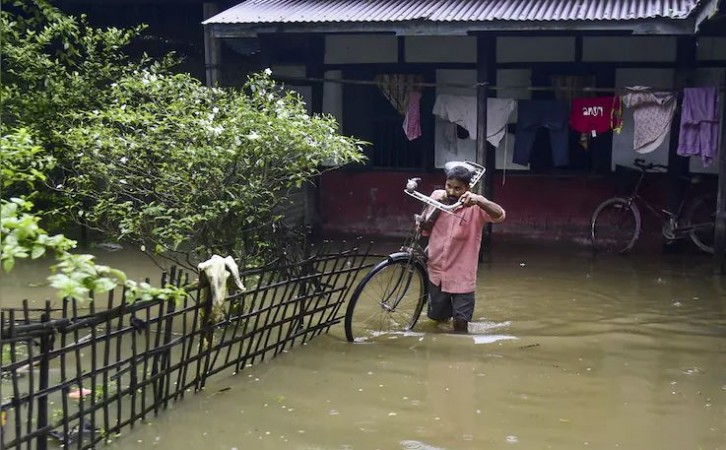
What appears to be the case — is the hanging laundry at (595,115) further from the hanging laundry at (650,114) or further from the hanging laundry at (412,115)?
the hanging laundry at (412,115)

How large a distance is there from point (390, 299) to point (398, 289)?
0.12 metres

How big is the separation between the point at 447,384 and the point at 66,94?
4940 mm

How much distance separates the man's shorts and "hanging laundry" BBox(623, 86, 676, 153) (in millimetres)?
5001

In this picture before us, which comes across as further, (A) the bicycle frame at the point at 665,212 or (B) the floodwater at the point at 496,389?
(A) the bicycle frame at the point at 665,212

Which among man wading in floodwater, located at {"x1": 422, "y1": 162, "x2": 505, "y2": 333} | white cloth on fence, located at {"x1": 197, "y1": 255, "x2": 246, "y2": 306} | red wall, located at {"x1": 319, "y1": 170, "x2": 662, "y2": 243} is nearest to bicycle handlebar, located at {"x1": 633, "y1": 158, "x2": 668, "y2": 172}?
red wall, located at {"x1": 319, "y1": 170, "x2": 662, "y2": 243}

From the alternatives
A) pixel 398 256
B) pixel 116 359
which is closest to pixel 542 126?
pixel 398 256

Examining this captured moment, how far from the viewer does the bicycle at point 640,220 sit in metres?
11.3

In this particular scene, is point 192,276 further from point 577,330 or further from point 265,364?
point 577,330

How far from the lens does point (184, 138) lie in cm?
662

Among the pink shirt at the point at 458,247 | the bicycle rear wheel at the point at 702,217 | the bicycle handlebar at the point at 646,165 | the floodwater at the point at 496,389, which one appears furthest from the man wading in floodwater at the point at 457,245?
the bicycle handlebar at the point at 646,165

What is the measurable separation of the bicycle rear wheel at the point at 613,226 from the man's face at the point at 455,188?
204 inches

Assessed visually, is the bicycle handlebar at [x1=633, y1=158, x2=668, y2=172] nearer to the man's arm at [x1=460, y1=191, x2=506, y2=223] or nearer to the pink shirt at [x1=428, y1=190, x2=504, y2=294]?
the pink shirt at [x1=428, y1=190, x2=504, y2=294]

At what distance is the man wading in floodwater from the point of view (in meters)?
6.96

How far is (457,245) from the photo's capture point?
700 centimetres
